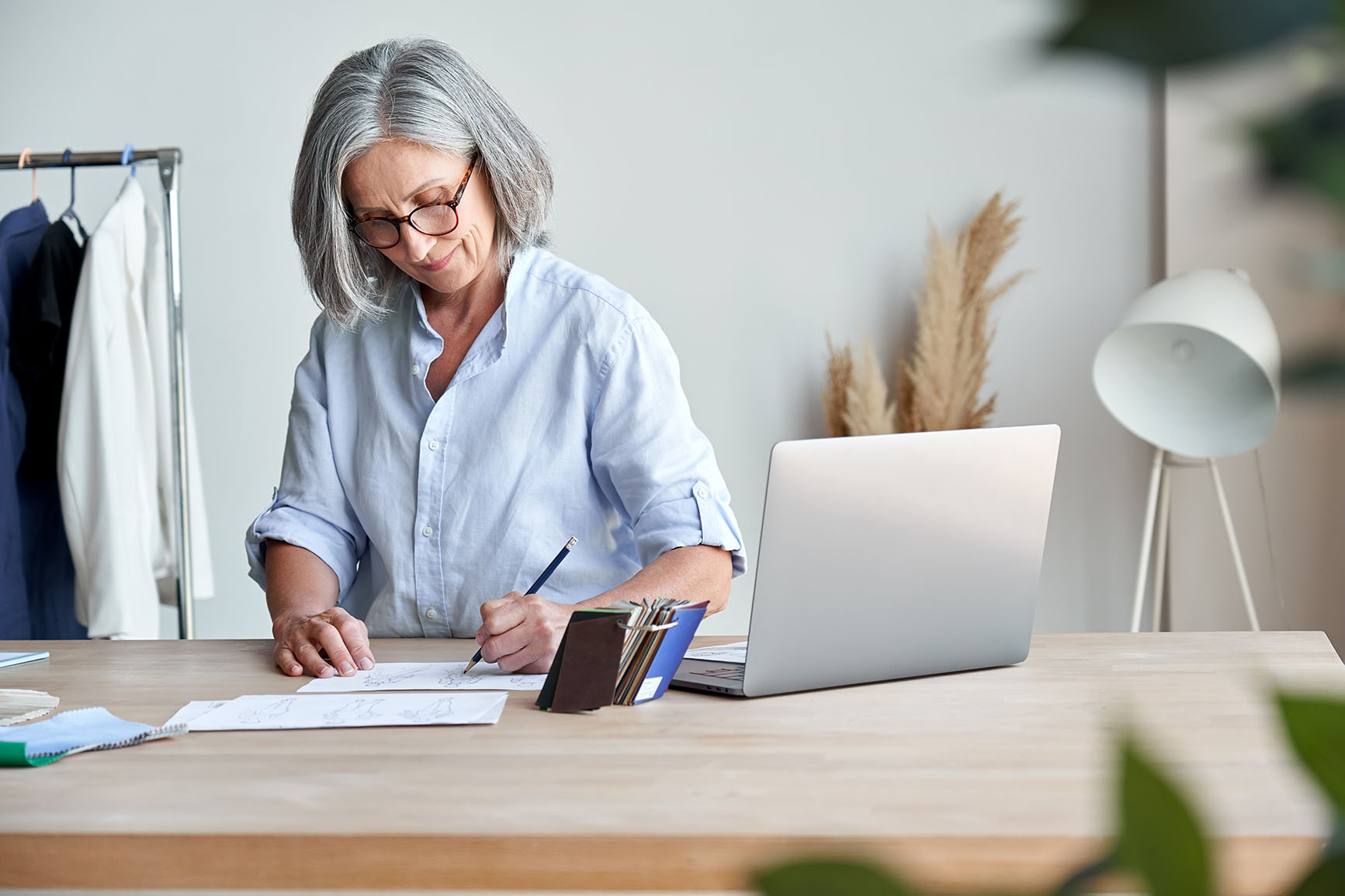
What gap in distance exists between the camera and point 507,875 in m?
0.84

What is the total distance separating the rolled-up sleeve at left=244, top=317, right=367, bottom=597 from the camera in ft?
6.04

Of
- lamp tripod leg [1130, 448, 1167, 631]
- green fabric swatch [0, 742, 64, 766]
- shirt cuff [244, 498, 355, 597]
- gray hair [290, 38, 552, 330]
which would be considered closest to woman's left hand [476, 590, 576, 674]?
green fabric swatch [0, 742, 64, 766]

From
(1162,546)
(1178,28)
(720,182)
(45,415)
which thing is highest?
Result: (720,182)

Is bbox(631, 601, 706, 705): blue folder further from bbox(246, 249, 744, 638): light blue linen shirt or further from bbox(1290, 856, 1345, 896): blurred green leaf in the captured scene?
bbox(1290, 856, 1345, 896): blurred green leaf

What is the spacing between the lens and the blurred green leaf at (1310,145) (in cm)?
14

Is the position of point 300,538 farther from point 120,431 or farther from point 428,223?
point 120,431

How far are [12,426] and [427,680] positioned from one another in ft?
5.93

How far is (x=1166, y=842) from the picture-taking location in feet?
0.49

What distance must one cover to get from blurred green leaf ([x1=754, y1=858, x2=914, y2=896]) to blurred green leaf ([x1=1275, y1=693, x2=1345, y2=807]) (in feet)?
0.19

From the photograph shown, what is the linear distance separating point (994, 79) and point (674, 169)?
10.9ft

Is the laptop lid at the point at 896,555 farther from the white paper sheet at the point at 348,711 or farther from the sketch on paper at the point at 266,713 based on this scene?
the sketch on paper at the point at 266,713

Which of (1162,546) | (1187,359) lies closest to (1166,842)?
(1187,359)

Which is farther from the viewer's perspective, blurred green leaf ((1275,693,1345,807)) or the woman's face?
the woman's face


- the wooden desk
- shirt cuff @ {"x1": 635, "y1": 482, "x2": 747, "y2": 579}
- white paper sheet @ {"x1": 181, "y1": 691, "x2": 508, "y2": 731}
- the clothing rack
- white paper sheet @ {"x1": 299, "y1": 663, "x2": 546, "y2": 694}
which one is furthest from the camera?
the clothing rack
